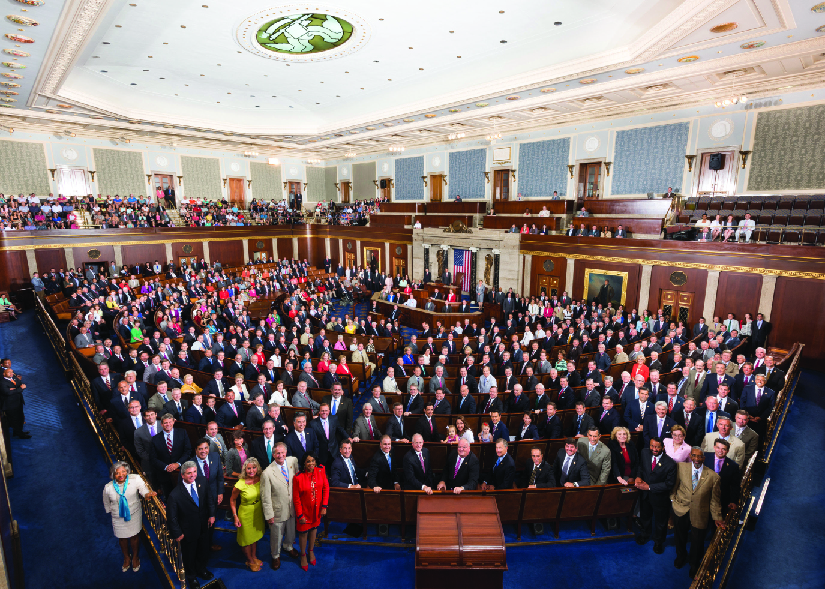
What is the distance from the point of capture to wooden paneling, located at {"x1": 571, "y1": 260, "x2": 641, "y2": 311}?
571 inches

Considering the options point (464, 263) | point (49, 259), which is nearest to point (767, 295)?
point (464, 263)

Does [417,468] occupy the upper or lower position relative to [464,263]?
lower

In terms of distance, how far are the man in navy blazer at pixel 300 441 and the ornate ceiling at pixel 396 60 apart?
8.46 meters

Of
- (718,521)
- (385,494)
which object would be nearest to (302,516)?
(385,494)

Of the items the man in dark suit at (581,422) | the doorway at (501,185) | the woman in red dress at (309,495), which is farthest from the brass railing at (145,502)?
the doorway at (501,185)

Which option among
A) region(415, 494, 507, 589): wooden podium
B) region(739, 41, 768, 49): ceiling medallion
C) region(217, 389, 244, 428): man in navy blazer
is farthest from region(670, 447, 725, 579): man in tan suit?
region(739, 41, 768, 49): ceiling medallion

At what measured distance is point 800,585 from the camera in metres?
4.38

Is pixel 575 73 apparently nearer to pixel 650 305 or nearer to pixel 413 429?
pixel 650 305

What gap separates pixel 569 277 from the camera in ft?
52.4

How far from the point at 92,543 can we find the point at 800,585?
24.5ft

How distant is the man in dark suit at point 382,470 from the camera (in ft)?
17.1

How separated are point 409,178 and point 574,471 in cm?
2239

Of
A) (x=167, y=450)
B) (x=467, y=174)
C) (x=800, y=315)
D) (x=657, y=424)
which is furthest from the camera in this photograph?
(x=467, y=174)

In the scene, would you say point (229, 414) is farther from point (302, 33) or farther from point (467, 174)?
point (467, 174)
